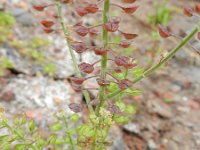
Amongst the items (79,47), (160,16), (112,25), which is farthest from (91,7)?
(160,16)

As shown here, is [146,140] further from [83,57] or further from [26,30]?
[26,30]

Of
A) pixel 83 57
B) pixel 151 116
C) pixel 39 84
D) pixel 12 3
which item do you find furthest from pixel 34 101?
pixel 12 3

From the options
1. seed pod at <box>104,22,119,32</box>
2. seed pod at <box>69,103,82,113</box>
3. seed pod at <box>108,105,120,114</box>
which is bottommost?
seed pod at <box>69,103,82,113</box>

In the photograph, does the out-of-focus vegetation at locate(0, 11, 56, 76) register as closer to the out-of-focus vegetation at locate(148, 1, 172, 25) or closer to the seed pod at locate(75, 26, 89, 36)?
the out-of-focus vegetation at locate(148, 1, 172, 25)

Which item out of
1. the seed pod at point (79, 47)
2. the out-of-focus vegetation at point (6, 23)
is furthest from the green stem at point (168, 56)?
the out-of-focus vegetation at point (6, 23)

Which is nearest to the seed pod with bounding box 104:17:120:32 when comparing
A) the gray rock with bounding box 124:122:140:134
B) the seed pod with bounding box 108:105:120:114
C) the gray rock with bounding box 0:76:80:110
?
the seed pod with bounding box 108:105:120:114

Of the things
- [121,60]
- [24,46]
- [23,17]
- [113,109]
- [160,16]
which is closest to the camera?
[121,60]

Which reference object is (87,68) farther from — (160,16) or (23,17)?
(160,16)

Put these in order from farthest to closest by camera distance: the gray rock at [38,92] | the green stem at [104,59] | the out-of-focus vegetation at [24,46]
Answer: the out-of-focus vegetation at [24,46]
the gray rock at [38,92]
the green stem at [104,59]

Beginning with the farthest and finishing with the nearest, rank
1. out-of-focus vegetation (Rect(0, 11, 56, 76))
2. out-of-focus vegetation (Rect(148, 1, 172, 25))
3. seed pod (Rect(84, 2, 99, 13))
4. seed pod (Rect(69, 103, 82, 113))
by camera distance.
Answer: out-of-focus vegetation (Rect(148, 1, 172, 25)) < out-of-focus vegetation (Rect(0, 11, 56, 76)) < seed pod (Rect(69, 103, 82, 113)) < seed pod (Rect(84, 2, 99, 13))

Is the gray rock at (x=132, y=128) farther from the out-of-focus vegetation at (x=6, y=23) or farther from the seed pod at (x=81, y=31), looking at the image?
the seed pod at (x=81, y=31)

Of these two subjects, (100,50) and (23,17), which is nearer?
(100,50)
